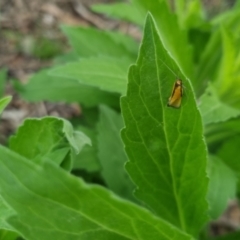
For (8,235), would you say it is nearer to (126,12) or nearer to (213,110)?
(213,110)

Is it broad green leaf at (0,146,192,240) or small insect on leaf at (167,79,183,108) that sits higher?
small insect on leaf at (167,79,183,108)

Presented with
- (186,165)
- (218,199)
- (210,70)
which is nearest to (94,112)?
(210,70)

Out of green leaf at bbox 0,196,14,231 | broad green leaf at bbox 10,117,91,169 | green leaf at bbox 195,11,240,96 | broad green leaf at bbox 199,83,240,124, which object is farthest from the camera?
green leaf at bbox 195,11,240,96

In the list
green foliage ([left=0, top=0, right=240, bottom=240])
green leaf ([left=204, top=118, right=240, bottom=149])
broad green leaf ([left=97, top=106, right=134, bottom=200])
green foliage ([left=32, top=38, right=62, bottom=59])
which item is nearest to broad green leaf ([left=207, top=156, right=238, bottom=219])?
green foliage ([left=0, top=0, right=240, bottom=240])

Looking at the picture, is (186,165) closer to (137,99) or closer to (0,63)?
(137,99)

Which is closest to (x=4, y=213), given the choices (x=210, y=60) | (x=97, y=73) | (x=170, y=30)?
(x=97, y=73)

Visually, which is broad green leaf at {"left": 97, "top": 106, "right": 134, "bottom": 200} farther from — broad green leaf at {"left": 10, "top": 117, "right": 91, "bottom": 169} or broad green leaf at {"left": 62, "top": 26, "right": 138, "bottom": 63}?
broad green leaf at {"left": 10, "top": 117, "right": 91, "bottom": 169}

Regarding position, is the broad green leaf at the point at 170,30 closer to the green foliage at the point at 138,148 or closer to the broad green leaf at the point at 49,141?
the green foliage at the point at 138,148
